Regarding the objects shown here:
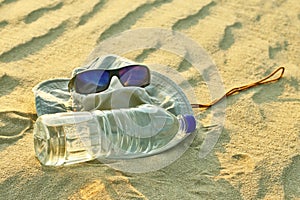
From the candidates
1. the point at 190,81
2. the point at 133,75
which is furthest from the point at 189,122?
the point at 190,81

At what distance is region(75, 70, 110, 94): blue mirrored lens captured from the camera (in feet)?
6.72

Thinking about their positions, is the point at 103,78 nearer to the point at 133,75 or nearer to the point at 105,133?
the point at 133,75

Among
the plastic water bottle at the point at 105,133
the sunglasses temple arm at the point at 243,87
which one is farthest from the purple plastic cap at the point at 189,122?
the sunglasses temple arm at the point at 243,87

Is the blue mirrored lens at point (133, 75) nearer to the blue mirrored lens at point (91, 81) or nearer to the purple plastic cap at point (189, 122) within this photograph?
the blue mirrored lens at point (91, 81)

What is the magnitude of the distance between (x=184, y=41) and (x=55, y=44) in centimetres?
59

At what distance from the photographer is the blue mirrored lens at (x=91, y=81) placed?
2.05 metres

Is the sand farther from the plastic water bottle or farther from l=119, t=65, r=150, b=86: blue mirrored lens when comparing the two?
l=119, t=65, r=150, b=86: blue mirrored lens

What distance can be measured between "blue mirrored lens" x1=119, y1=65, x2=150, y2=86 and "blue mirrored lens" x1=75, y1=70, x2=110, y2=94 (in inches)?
2.5

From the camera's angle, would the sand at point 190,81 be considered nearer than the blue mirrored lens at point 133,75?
Yes

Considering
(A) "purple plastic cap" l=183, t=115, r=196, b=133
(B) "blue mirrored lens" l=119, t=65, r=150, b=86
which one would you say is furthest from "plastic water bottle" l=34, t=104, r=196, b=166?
(B) "blue mirrored lens" l=119, t=65, r=150, b=86

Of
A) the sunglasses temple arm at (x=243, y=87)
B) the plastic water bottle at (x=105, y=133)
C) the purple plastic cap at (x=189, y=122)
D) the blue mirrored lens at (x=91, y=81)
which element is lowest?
the sunglasses temple arm at (x=243, y=87)

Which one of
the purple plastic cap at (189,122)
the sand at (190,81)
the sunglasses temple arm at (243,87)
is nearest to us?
the sand at (190,81)

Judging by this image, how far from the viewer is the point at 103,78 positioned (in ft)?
6.79

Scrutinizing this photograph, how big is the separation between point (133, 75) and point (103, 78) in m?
0.11
